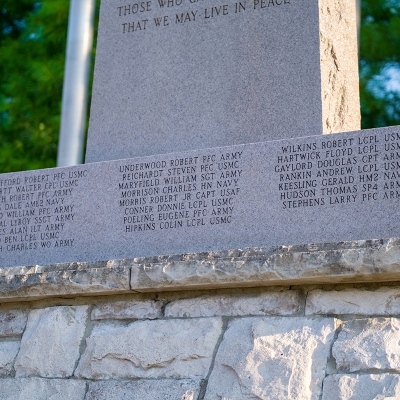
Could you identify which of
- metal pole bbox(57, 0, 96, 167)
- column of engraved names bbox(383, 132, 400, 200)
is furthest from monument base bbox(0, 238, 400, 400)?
metal pole bbox(57, 0, 96, 167)

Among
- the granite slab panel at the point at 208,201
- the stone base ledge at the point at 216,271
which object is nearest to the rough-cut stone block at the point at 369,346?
the stone base ledge at the point at 216,271

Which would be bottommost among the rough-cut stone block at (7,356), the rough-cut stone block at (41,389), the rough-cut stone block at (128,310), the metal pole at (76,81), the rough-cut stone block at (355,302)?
the rough-cut stone block at (41,389)

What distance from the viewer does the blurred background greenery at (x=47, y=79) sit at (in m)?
10.8

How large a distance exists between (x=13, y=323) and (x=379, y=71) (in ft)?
25.1

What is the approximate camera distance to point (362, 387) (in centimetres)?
335

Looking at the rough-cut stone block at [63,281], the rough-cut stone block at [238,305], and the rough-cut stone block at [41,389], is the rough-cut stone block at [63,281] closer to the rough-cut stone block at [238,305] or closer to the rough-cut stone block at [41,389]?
the rough-cut stone block at [238,305]

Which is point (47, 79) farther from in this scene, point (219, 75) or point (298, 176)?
point (298, 176)

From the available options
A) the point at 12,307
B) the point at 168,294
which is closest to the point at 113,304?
the point at 168,294

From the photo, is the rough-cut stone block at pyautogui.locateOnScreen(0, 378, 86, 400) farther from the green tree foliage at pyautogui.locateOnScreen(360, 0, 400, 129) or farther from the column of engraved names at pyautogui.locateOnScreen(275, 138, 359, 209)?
the green tree foliage at pyautogui.locateOnScreen(360, 0, 400, 129)

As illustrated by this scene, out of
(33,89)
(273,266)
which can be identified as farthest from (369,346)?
(33,89)

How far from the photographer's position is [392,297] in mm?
3488

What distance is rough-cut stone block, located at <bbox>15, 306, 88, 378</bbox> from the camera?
405cm

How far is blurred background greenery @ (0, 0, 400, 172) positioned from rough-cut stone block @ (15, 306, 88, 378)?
677cm

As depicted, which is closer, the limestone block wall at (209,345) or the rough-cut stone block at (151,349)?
the limestone block wall at (209,345)
